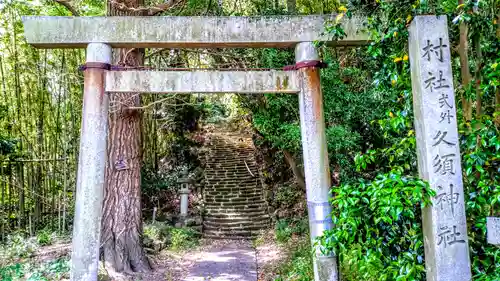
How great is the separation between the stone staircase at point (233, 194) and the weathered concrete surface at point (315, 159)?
227 inches

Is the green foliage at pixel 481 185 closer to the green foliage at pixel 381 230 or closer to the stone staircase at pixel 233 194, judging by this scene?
the green foliage at pixel 381 230

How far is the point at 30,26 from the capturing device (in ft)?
11.1

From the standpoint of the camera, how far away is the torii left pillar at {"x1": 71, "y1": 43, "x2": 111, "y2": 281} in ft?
10.7

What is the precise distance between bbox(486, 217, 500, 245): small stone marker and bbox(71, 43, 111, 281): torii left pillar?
3.37 meters

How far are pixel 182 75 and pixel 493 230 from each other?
300cm

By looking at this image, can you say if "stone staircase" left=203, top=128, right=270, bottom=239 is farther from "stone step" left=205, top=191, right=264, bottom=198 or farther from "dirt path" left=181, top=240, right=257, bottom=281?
"dirt path" left=181, top=240, right=257, bottom=281

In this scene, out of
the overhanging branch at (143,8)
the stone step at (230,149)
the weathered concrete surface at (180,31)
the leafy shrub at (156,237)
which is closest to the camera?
the weathered concrete surface at (180,31)

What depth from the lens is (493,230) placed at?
7.16 feet

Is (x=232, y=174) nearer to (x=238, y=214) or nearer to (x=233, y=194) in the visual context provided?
(x=233, y=194)

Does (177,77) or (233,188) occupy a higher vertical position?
(177,77)

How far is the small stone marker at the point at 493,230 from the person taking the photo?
215 cm

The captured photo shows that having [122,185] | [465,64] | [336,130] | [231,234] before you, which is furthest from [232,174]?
[465,64]

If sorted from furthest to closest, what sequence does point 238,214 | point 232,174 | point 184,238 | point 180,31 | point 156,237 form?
point 232,174 → point 238,214 → point 184,238 → point 156,237 → point 180,31

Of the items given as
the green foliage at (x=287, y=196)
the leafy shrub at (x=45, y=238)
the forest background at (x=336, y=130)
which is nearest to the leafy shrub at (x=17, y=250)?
the leafy shrub at (x=45, y=238)
